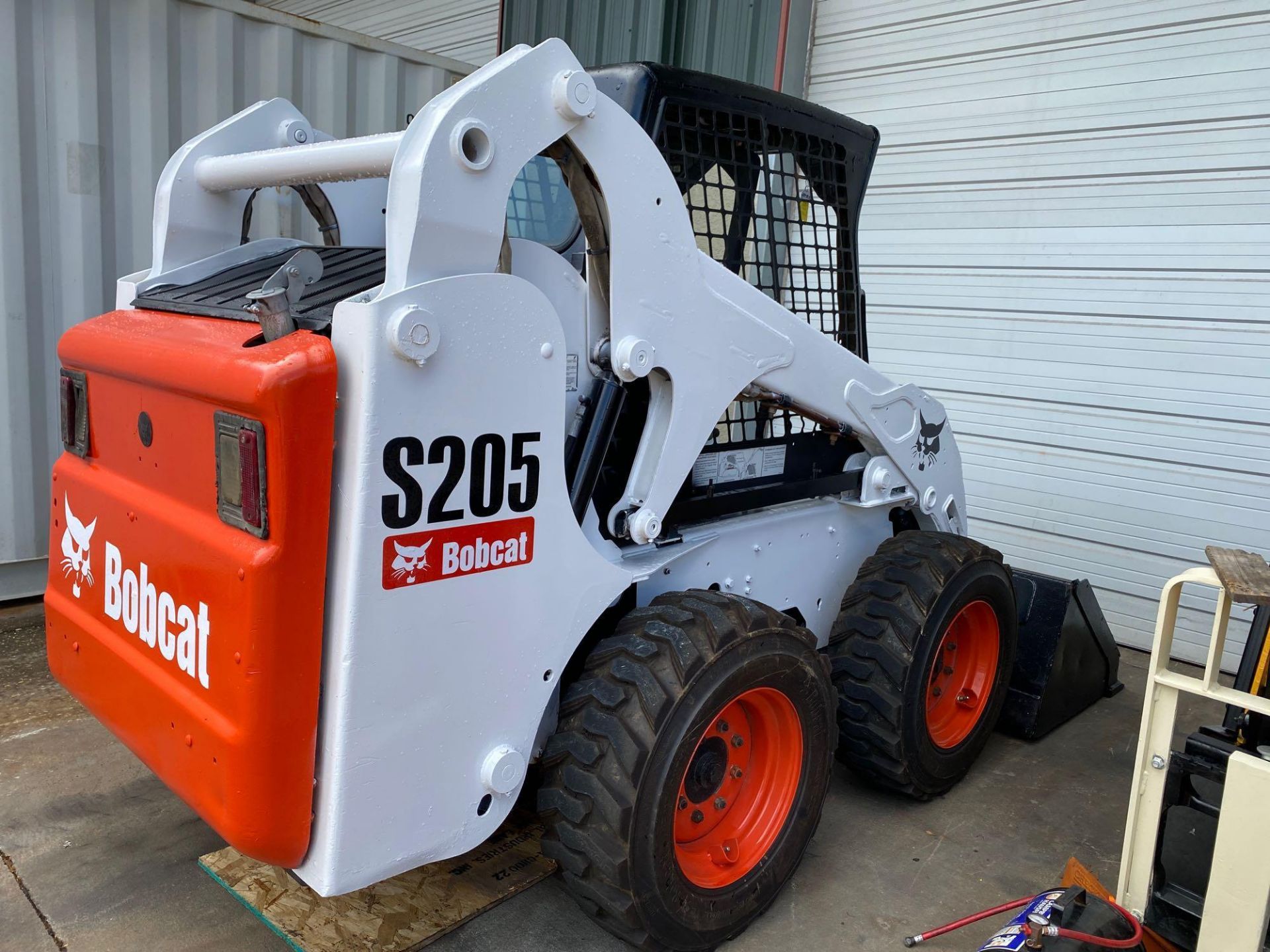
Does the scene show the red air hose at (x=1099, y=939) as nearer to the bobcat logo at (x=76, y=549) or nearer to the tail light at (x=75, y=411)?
the bobcat logo at (x=76, y=549)

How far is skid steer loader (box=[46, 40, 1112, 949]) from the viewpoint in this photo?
1761 mm

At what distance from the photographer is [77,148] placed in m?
4.42

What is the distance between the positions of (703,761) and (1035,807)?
1.58m

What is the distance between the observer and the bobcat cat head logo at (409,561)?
179 centimetres

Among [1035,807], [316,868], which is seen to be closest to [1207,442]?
[1035,807]

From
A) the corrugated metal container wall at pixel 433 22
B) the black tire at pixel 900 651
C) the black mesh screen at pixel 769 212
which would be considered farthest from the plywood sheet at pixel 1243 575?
the corrugated metal container wall at pixel 433 22

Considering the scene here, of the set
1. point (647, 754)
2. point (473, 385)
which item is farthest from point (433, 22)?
point (647, 754)

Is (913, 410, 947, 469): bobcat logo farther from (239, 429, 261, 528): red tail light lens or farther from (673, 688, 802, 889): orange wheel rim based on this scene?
(239, 429, 261, 528): red tail light lens

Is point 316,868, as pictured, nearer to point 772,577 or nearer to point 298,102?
point 772,577

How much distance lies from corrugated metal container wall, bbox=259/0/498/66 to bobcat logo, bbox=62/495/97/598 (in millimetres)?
5954

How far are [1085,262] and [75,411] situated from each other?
15.7 feet

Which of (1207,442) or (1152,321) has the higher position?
(1152,321)

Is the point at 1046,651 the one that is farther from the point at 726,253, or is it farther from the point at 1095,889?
the point at 726,253

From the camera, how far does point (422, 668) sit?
1877 millimetres
